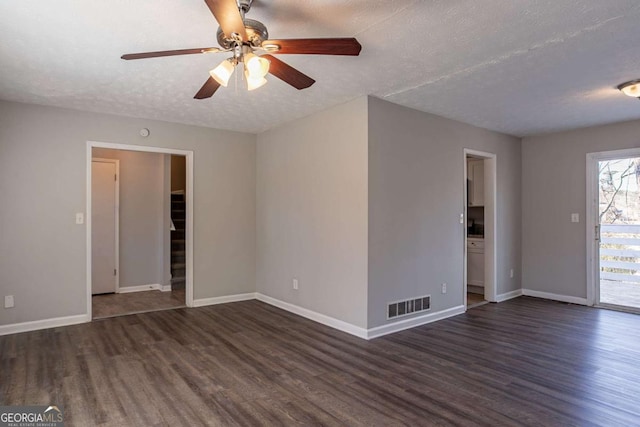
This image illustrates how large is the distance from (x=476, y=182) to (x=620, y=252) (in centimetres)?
207

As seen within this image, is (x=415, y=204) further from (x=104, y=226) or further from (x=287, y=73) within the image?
(x=104, y=226)

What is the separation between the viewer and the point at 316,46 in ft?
6.83

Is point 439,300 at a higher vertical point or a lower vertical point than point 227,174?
lower

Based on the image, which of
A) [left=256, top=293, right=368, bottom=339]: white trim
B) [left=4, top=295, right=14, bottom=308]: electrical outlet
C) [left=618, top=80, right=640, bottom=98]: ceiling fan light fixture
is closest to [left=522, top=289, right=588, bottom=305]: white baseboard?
[left=618, top=80, right=640, bottom=98]: ceiling fan light fixture

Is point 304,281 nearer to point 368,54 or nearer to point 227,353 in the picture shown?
point 227,353

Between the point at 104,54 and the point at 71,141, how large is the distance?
194 cm

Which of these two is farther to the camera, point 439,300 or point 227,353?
point 439,300

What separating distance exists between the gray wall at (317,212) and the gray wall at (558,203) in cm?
341

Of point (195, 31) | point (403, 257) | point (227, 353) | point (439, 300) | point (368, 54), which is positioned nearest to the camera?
point (195, 31)

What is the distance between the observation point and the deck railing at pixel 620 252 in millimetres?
4879

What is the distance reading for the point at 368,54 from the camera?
2844mm

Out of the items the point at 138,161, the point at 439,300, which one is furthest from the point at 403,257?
the point at 138,161

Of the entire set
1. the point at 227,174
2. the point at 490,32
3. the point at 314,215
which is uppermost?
the point at 490,32

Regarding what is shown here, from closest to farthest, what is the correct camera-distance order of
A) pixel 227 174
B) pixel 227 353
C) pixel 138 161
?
pixel 227 353
pixel 227 174
pixel 138 161
